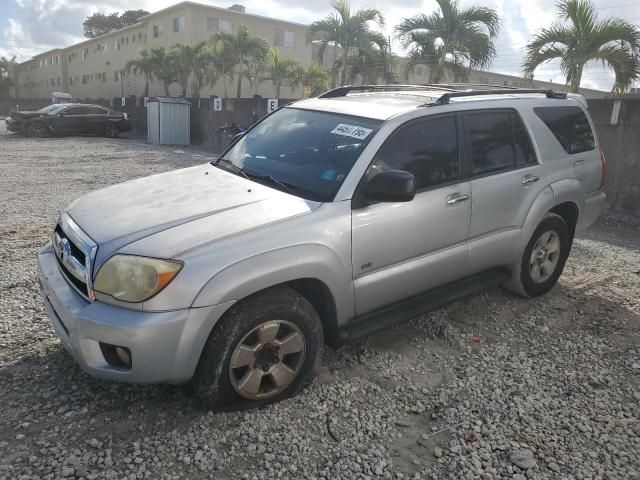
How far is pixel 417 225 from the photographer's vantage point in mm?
3389

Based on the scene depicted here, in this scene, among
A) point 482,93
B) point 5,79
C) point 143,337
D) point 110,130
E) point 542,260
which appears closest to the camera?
point 143,337

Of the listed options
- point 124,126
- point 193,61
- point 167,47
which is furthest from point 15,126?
point 167,47

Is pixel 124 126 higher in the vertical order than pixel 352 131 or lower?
lower

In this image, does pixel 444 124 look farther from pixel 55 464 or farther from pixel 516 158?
pixel 55 464

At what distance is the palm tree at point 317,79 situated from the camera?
2348 cm

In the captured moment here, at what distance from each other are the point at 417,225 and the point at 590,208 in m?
2.36

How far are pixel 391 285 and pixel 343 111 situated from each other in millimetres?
1304

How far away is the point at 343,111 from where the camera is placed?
372cm

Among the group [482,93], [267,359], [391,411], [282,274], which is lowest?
[391,411]

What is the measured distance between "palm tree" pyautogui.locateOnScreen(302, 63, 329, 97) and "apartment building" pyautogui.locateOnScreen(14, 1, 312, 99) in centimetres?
702

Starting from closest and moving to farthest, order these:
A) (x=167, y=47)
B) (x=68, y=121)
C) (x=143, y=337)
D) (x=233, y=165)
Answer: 1. (x=143, y=337)
2. (x=233, y=165)
3. (x=68, y=121)
4. (x=167, y=47)

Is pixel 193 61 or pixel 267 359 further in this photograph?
pixel 193 61

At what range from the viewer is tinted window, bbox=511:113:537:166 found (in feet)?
13.7

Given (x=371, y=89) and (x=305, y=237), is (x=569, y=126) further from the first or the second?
(x=305, y=237)
